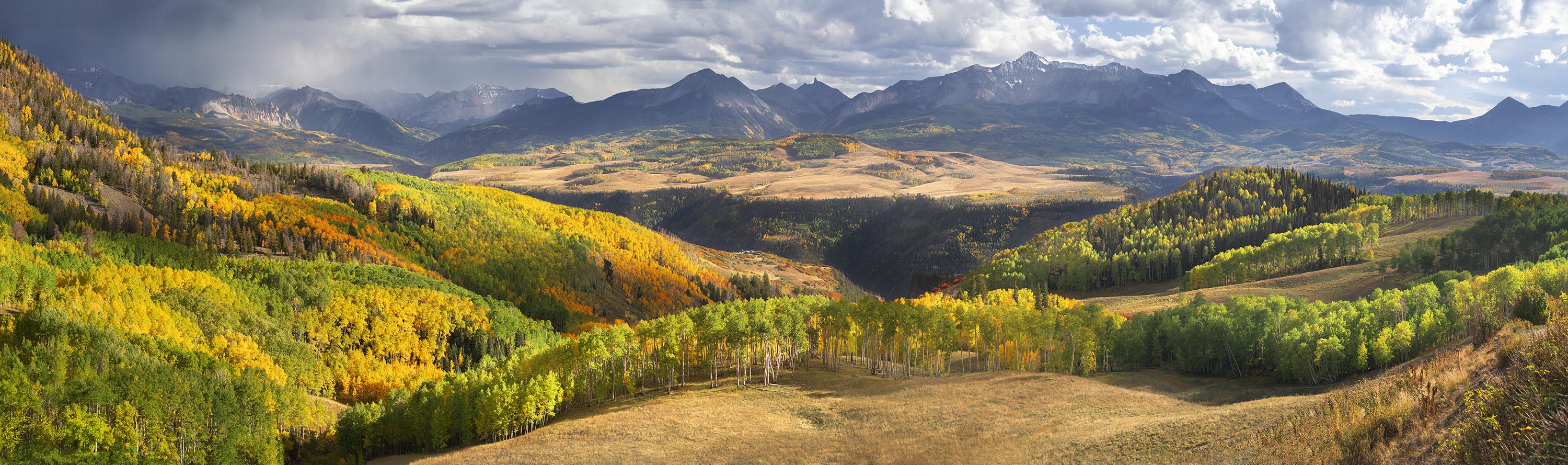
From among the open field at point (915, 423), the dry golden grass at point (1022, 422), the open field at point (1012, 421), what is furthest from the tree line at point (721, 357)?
the open field at point (915, 423)

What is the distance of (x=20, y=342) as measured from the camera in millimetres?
118188

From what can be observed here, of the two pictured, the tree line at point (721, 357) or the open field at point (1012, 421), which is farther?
the tree line at point (721, 357)

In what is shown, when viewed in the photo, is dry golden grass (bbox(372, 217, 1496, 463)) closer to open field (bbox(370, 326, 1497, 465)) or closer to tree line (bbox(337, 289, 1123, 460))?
open field (bbox(370, 326, 1497, 465))

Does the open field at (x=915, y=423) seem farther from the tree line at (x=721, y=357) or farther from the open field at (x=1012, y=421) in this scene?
the tree line at (x=721, y=357)

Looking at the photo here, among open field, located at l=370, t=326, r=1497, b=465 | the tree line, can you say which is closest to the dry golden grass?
open field, located at l=370, t=326, r=1497, b=465

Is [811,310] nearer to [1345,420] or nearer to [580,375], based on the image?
[580,375]

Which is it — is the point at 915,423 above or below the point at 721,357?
above

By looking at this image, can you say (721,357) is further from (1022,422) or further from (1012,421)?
(1022,422)

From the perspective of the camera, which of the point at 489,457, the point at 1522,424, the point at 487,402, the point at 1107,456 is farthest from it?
the point at 487,402

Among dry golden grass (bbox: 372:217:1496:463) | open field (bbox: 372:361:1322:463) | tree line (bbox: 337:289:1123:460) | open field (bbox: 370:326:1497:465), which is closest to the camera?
dry golden grass (bbox: 372:217:1496:463)

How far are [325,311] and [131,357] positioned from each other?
7279 centimetres

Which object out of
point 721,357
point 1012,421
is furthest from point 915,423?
point 721,357

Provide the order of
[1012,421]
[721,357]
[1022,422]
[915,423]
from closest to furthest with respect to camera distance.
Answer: [1022,422] → [1012,421] → [915,423] → [721,357]

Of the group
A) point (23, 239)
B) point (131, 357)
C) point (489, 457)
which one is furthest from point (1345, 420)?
point (23, 239)
